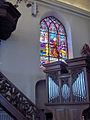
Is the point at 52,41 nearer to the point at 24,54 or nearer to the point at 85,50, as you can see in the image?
the point at 85,50

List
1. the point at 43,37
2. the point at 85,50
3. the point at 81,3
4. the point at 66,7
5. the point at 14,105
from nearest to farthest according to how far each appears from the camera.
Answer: the point at 14,105 < the point at 43,37 < the point at 85,50 < the point at 66,7 < the point at 81,3

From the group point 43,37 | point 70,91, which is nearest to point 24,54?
point 43,37

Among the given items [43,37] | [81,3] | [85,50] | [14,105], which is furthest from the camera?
[81,3]

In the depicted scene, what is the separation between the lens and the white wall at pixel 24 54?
8664 mm

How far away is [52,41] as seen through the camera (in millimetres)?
10883

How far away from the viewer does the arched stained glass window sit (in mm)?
10431

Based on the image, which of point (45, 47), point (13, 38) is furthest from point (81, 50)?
point (13, 38)

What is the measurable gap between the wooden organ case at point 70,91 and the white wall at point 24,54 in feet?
5.99

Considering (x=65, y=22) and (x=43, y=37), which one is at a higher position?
(x=65, y=22)

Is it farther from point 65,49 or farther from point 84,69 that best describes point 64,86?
point 65,49

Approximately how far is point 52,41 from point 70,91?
4.72 meters

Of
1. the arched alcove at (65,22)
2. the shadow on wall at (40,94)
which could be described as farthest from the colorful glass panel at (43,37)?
the shadow on wall at (40,94)

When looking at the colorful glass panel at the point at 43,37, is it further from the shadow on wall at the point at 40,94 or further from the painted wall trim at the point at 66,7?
the shadow on wall at the point at 40,94

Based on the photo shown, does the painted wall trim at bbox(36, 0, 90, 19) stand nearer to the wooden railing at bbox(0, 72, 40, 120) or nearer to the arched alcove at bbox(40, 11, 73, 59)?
the arched alcove at bbox(40, 11, 73, 59)
